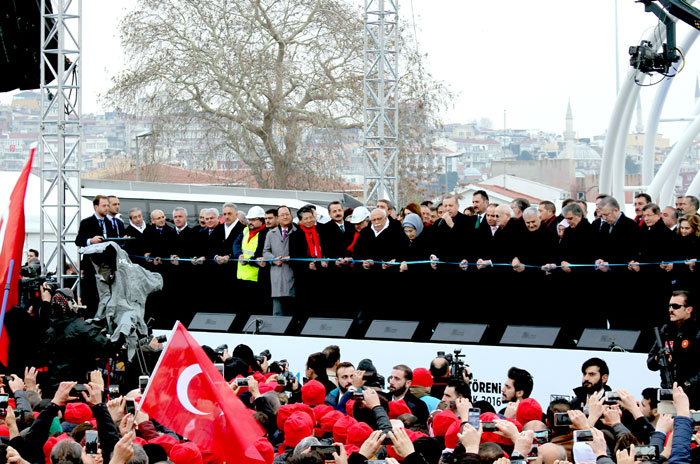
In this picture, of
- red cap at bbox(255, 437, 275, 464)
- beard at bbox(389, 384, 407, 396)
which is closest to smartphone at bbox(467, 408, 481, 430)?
red cap at bbox(255, 437, 275, 464)

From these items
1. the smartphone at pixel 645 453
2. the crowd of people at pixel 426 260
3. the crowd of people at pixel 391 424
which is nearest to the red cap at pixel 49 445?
the crowd of people at pixel 391 424

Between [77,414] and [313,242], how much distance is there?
21.2 feet

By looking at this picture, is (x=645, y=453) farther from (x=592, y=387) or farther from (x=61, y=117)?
(x=61, y=117)

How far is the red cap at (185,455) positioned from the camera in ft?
19.1

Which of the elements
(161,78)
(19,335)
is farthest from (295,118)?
(19,335)

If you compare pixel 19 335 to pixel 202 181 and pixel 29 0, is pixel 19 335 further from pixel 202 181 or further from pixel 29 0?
pixel 202 181

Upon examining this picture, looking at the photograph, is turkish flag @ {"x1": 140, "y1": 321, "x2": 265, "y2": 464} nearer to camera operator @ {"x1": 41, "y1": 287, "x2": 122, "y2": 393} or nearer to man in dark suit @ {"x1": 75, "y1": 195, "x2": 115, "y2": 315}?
camera operator @ {"x1": 41, "y1": 287, "x2": 122, "y2": 393}

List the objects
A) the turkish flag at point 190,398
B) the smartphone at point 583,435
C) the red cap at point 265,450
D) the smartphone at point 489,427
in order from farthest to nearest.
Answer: the turkish flag at point 190,398, the red cap at point 265,450, the smartphone at point 489,427, the smartphone at point 583,435

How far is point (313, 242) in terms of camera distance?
13.4 m

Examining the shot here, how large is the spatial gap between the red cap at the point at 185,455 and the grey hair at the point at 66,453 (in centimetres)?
51

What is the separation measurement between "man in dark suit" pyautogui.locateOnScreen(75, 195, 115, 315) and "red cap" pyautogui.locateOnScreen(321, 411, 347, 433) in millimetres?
7414

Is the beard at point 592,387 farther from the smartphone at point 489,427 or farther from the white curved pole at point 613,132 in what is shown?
the white curved pole at point 613,132

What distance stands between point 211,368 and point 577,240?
617cm

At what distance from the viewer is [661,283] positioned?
11.4 m
